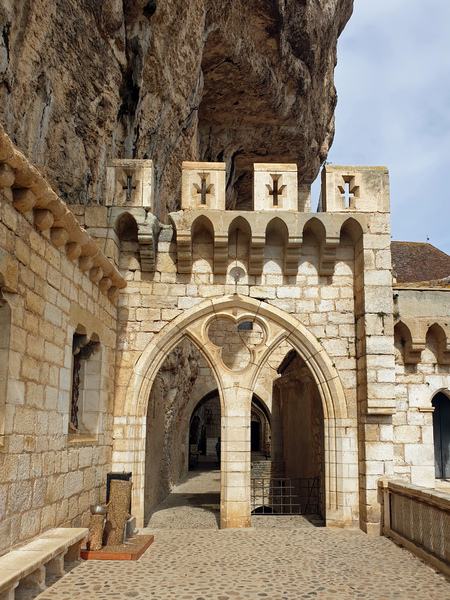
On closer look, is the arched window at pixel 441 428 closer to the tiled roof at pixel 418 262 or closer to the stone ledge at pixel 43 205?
the stone ledge at pixel 43 205

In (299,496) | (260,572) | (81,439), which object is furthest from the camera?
(299,496)

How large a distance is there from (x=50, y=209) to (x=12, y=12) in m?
2.34

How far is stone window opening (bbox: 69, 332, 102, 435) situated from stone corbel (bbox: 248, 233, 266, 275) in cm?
212

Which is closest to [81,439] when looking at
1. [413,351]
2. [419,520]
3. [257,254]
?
[257,254]

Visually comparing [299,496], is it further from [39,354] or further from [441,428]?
[39,354]

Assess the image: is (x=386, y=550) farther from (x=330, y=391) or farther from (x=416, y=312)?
(x=416, y=312)

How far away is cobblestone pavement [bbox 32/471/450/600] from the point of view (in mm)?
3881

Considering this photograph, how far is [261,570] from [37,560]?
1.93 meters

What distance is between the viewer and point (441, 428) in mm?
7988

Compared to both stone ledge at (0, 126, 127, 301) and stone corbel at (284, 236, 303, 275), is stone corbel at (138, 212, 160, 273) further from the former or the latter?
stone corbel at (284, 236, 303, 275)

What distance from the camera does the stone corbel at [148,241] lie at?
21.2 feet

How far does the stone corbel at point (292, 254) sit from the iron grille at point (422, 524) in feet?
9.14

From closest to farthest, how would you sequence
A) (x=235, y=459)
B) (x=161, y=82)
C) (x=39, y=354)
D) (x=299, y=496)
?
1. (x=39, y=354)
2. (x=235, y=459)
3. (x=161, y=82)
4. (x=299, y=496)

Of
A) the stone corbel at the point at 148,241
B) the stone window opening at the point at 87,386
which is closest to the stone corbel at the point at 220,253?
the stone corbel at the point at 148,241
